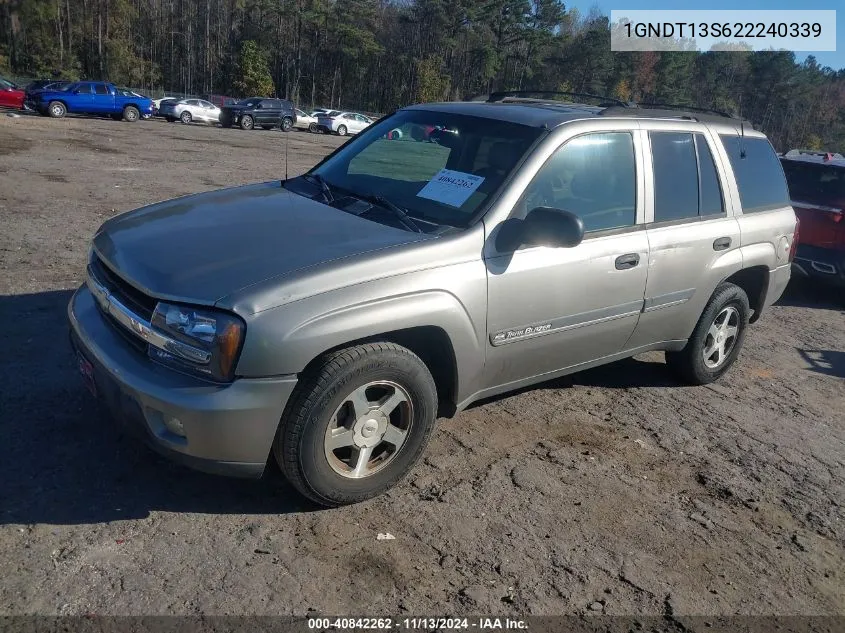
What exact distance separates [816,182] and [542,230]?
668 cm

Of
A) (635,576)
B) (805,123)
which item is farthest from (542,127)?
(805,123)

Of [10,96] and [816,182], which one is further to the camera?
[10,96]

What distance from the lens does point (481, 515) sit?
355 centimetres

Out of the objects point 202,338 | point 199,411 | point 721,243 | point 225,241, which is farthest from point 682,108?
point 199,411

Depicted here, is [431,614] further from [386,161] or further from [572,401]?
[386,161]

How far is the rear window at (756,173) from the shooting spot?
5258 mm

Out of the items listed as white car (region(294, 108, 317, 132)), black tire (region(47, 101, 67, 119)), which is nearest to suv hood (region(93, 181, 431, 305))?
black tire (region(47, 101, 67, 119))

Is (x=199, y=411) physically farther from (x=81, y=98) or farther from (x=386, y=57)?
(x=386, y=57)

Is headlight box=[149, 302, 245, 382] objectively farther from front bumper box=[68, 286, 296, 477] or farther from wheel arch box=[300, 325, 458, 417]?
wheel arch box=[300, 325, 458, 417]

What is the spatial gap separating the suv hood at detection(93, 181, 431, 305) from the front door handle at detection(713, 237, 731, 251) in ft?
7.80

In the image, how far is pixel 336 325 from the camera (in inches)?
122

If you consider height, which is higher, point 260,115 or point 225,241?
point 225,241

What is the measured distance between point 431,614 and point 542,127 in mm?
2593

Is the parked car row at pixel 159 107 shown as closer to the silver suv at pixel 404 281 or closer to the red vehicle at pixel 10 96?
the red vehicle at pixel 10 96
